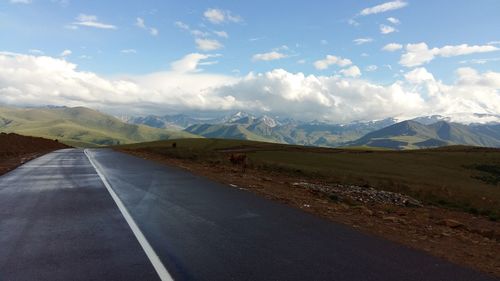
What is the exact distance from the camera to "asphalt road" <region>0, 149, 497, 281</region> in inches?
251

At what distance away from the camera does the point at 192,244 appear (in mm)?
7875

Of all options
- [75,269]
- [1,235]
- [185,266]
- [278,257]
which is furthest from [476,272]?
[1,235]

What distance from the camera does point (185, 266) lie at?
6.52m

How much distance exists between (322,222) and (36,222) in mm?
7338

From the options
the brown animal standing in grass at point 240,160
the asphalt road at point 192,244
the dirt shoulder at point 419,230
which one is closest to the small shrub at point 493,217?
the dirt shoulder at point 419,230

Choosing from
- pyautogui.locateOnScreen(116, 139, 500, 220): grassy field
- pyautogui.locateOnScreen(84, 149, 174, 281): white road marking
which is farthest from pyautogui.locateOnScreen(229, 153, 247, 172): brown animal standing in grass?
pyautogui.locateOnScreen(84, 149, 174, 281): white road marking

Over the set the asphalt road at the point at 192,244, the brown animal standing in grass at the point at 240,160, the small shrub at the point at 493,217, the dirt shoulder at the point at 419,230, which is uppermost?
the brown animal standing in grass at the point at 240,160

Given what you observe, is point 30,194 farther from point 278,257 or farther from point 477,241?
point 477,241

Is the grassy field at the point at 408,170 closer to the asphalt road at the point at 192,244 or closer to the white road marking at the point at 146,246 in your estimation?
the asphalt road at the point at 192,244

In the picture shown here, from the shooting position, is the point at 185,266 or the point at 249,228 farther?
the point at 249,228

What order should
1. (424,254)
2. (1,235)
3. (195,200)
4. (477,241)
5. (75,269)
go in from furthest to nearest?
(195,200) → (477,241) → (1,235) → (424,254) → (75,269)

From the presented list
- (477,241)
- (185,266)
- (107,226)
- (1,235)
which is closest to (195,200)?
(107,226)

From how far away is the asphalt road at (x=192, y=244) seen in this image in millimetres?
6375

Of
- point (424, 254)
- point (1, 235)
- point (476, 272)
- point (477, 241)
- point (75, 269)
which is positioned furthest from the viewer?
point (477, 241)
